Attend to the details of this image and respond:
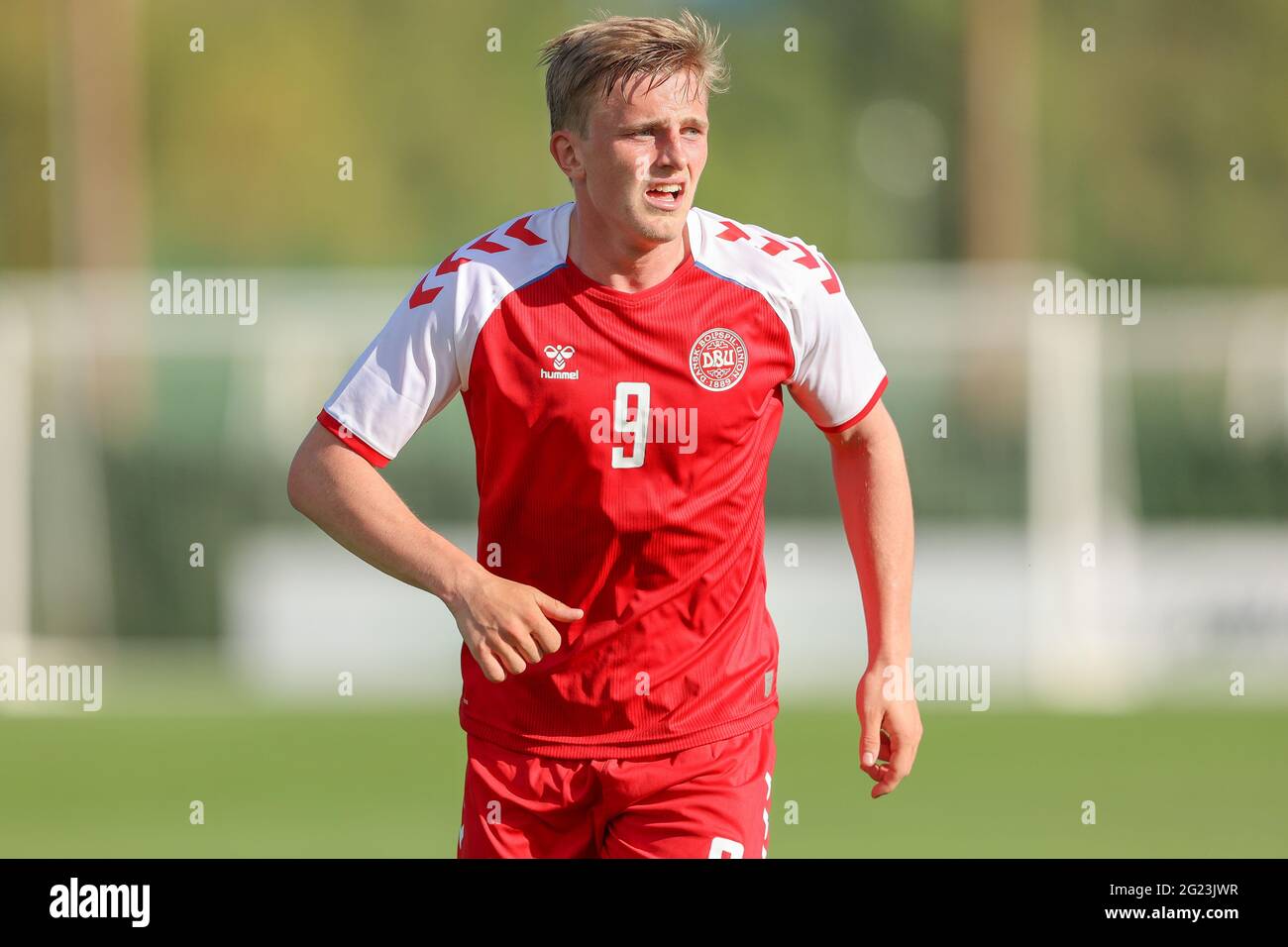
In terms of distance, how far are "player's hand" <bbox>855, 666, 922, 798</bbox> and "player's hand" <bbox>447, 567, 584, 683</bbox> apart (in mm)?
852

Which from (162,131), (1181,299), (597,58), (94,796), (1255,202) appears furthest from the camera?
(1255,202)

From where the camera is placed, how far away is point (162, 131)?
27234 mm

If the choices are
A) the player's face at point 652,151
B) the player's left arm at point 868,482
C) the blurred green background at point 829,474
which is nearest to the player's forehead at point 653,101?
the player's face at point 652,151

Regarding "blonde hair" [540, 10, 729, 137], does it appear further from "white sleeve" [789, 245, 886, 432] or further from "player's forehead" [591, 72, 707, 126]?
"white sleeve" [789, 245, 886, 432]

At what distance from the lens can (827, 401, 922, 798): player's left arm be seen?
15.4ft

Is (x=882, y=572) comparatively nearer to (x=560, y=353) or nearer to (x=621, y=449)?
(x=621, y=449)

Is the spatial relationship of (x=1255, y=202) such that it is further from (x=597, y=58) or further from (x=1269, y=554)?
(x=597, y=58)

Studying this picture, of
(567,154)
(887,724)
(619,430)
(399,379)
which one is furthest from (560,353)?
(887,724)

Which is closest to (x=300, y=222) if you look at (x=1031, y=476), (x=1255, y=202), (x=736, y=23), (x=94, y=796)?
(x=736, y=23)

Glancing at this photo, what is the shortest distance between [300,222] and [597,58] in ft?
84.8

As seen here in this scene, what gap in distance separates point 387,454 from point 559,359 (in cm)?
47

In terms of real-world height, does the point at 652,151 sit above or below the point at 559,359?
above

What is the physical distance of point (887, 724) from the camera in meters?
4.71
